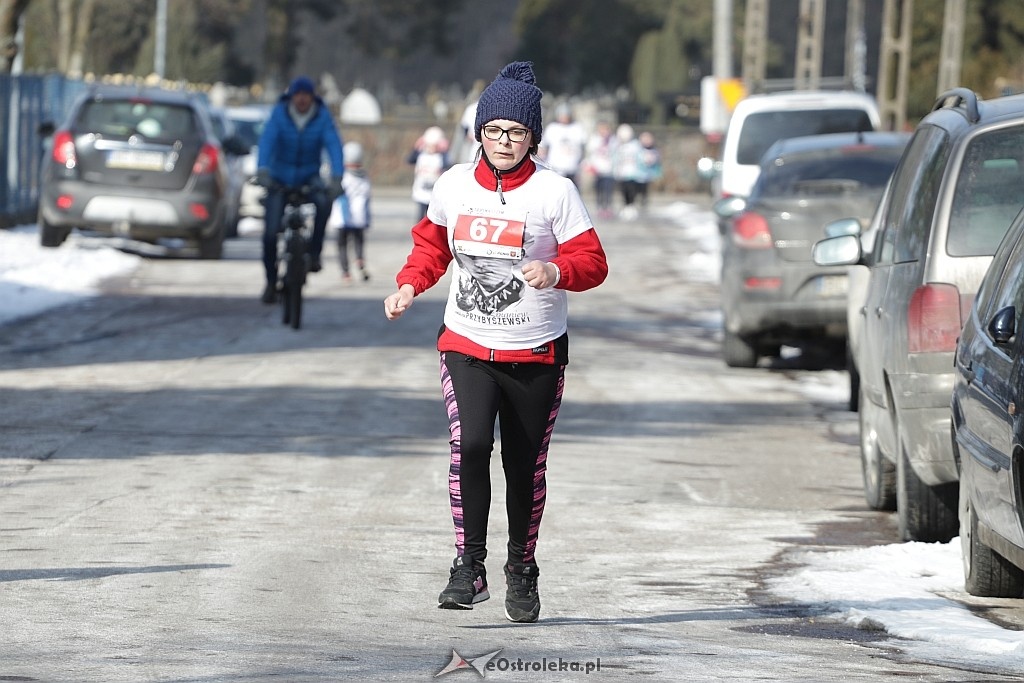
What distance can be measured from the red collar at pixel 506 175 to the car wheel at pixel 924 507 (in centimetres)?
249

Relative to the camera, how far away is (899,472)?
28.3 feet

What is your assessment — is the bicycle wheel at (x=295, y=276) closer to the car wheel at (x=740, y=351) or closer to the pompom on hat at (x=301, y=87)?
the pompom on hat at (x=301, y=87)

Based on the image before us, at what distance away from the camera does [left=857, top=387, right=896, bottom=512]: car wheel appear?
9422 mm

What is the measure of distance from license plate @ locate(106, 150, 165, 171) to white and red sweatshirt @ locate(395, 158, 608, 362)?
16.7 m

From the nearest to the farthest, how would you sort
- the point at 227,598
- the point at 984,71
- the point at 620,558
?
the point at 227,598, the point at 620,558, the point at 984,71

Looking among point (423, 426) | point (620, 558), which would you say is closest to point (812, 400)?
point (423, 426)

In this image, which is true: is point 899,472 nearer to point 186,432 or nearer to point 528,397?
point 528,397

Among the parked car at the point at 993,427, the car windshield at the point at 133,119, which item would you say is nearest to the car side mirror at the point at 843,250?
the parked car at the point at 993,427

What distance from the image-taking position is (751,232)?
1512 cm

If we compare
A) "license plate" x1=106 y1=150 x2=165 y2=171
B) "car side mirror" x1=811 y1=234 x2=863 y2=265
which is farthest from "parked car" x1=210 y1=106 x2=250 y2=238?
"car side mirror" x1=811 y1=234 x2=863 y2=265

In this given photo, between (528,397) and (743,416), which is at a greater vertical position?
(528,397)

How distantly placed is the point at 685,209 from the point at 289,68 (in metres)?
66.6

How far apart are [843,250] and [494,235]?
370cm

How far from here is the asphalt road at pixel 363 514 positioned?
6.26m
